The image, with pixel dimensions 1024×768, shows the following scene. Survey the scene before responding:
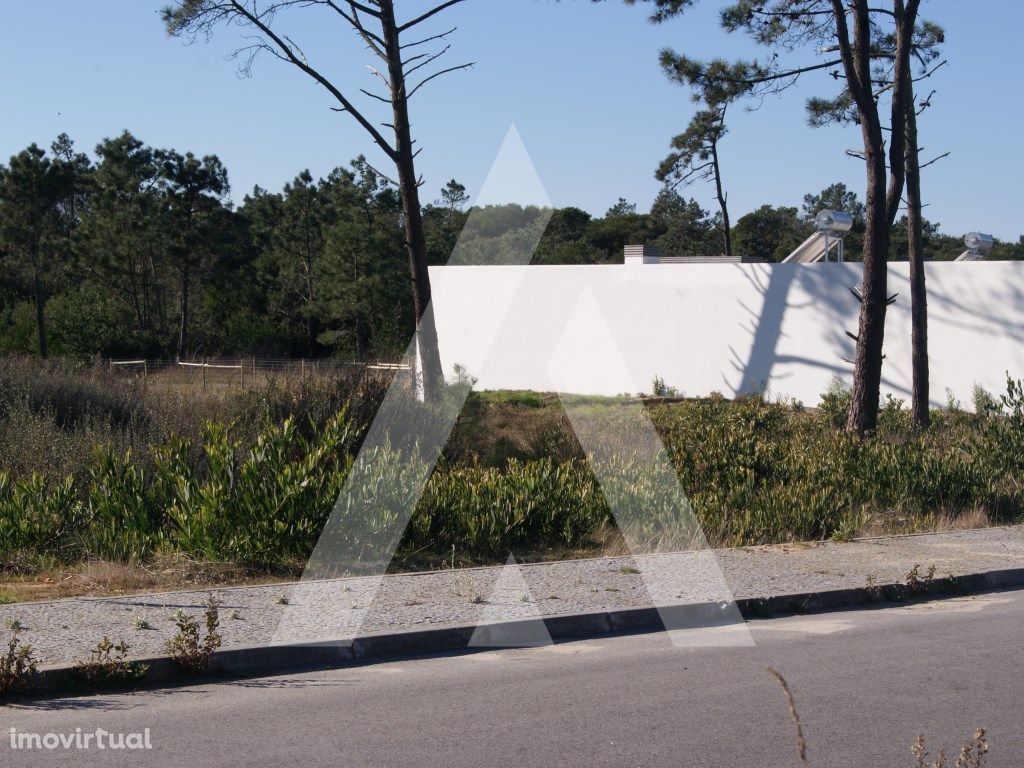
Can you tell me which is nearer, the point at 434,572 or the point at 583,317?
the point at 434,572

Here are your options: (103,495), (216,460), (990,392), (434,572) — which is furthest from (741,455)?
(990,392)

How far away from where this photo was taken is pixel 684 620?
7.44 m

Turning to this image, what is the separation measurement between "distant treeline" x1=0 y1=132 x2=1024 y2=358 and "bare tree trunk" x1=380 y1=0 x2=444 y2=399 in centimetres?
1860

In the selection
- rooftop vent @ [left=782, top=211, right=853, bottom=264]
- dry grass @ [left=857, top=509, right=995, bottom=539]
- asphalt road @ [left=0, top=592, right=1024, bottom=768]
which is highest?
rooftop vent @ [left=782, top=211, right=853, bottom=264]

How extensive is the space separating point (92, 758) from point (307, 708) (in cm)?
114

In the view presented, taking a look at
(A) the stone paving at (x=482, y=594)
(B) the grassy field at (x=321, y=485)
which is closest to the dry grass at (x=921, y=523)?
(B) the grassy field at (x=321, y=485)

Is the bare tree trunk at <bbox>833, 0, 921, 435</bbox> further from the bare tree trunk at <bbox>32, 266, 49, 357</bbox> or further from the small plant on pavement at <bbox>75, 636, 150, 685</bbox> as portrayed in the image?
the bare tree trunk at <bbox>32, 266, 49, 357</bbox>

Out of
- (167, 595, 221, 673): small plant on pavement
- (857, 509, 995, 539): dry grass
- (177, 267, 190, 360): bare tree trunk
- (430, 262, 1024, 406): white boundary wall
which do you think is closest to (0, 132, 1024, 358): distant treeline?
(177, 267, 190, 360): bare tree trunk

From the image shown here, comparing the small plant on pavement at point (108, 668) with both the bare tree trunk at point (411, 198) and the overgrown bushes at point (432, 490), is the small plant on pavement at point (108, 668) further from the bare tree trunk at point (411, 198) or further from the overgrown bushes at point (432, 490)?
the bare tree trunk at point (411, 198)

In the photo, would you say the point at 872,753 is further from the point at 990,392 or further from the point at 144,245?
the point at 144,245

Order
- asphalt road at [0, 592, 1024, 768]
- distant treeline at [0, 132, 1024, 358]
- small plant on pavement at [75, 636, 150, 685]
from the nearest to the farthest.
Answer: asphalt road at [0, 592, 1024, 768] < small plant on pavement at [75, 636, 150, 685] < distant treeline at [0, 132, 1024, 358]

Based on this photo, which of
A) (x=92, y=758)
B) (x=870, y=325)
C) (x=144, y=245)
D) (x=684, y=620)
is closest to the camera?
(x=92, y=758)

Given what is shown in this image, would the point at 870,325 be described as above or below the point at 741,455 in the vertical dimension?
above

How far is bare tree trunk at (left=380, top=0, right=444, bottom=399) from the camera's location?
1644 centimetres
